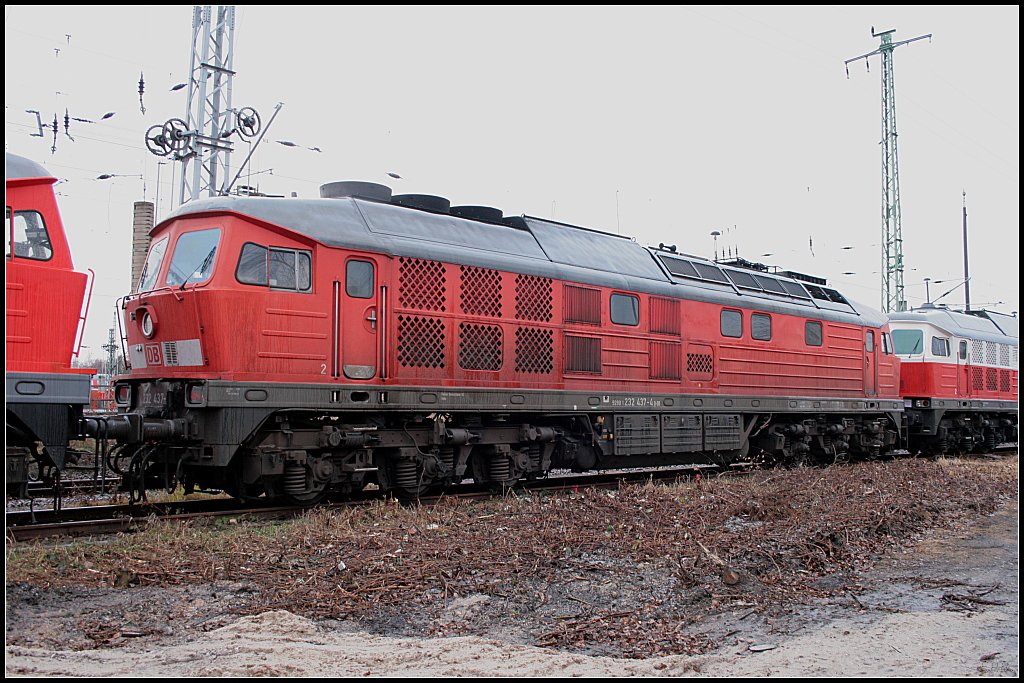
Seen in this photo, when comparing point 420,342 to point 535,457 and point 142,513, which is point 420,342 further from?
point 142,513

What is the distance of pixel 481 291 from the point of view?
12.0 meters

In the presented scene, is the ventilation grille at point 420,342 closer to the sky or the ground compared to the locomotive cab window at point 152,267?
closer to the ground

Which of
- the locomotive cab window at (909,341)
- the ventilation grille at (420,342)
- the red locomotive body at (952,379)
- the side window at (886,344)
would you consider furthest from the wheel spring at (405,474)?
the locomotive cab window at (909,341)

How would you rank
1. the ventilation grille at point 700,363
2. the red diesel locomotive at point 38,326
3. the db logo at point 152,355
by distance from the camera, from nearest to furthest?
the red diesel locomotive at point 38,326 → the db logo at point 152,355 → the ventilation grille at point 700,363

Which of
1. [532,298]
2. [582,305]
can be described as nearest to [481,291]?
[532,298]

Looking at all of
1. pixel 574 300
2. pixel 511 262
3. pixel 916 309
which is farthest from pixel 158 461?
pixel 916 309

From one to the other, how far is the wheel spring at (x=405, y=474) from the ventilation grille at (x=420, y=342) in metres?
1.28

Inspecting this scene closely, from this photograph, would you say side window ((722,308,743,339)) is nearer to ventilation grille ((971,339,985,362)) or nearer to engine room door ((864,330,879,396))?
engine room door ((864,330,879,396))

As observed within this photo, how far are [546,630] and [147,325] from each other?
7.10m

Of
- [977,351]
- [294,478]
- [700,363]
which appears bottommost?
[294,478]

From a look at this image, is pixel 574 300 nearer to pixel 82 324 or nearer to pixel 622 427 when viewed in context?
pixel 622 427

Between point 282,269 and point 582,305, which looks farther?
point 582,305

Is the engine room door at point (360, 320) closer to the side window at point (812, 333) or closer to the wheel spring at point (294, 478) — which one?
the wheel spring at point (294, 478)

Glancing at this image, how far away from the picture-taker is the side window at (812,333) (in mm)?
17672
